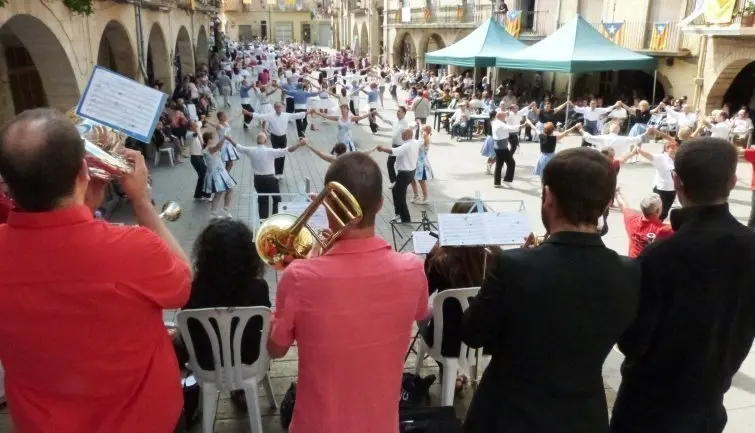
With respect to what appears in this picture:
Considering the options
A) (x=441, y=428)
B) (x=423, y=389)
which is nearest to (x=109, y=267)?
(x=441, y=428)

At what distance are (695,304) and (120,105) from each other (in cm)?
243

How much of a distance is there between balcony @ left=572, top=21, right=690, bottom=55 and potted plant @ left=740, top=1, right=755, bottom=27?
262cm

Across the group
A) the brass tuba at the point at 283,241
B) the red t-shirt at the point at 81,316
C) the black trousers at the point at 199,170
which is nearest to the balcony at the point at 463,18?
the black trousers at the point at 199,170

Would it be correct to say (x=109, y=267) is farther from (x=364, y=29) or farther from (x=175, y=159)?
(x=364, y=29)

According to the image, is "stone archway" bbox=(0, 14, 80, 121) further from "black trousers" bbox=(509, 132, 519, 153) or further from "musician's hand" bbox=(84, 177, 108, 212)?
"black trousers" bbox=(509, 132, 519, 153)

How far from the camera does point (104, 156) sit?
2.06 metres

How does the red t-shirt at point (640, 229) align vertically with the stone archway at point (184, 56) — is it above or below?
below

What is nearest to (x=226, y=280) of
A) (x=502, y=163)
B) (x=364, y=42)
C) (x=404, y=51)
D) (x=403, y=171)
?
(x=403, y=171)

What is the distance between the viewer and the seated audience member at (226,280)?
10.6 ft

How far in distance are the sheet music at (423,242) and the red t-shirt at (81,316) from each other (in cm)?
254

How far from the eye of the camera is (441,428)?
2.86 metres

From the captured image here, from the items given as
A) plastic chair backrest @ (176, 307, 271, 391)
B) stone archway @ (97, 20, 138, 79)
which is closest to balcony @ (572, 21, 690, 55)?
stone archway @ (97, 20, 138, 79)

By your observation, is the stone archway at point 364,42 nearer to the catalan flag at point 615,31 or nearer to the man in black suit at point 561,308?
the catalan flag at point 615,31

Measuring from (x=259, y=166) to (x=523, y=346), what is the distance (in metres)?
6.58
